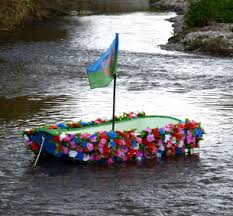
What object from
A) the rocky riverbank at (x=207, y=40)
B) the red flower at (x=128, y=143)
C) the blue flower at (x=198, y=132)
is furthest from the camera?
the rocky riverbank at (x=207, y=40)

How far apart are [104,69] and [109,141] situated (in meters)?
1.52

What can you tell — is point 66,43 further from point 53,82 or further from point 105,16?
point 105,16

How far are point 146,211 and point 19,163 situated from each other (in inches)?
138

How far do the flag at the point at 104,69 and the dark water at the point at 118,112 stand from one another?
67.8 inches

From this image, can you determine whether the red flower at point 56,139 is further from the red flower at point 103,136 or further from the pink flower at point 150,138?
the pink flower at point 150,138

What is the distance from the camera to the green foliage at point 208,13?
1505 inches

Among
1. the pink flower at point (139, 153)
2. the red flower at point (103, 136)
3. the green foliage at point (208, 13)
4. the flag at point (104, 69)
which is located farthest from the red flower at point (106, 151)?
the green foliage at point (208, 13)

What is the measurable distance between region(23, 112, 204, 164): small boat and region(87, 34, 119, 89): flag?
3.34ft

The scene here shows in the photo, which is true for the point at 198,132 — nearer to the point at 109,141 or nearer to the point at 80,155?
the point at 109,141

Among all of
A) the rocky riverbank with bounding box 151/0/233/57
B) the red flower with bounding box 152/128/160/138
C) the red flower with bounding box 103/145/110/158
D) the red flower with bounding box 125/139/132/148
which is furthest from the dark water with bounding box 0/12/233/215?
the rocky riverbank with bounding box 151/0/233/57

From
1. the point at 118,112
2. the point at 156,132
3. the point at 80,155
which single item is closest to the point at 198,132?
the point at 156,132

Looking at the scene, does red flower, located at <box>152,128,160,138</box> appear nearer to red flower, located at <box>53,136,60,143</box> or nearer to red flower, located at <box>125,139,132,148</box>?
red flower, located at <box>125,139,132,148</box>

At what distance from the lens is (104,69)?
1249 centimetres

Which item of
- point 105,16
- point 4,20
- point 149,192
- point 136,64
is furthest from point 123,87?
point 105,16
